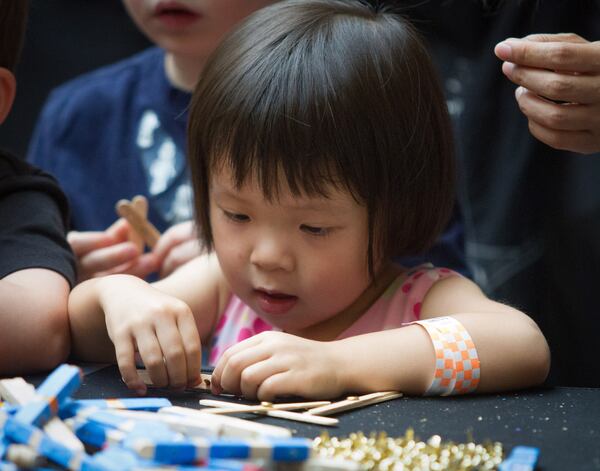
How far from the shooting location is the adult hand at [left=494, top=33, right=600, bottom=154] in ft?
2.93

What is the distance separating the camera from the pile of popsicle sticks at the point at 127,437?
549 millimetres

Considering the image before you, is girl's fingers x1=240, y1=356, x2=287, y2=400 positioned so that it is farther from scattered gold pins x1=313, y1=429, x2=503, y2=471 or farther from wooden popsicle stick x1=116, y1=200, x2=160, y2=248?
wooden popsicle stick x1=116, y1=200, x2=160, y2=248

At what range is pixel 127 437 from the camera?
0.59 meters

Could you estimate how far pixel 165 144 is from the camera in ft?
5.01

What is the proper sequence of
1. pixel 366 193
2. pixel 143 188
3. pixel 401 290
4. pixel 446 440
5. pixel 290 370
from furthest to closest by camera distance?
pixel 143 188
pixel 401 290
pixel 366 193
pixel 290 370
pixel 446 440

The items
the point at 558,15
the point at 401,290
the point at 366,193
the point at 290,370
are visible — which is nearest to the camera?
the point at 290,370

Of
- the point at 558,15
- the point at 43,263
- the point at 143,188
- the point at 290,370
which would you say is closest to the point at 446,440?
the point at 290,370


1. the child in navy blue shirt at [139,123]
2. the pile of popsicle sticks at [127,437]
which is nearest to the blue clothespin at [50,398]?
the pile of popsicle sticks at [127,437]

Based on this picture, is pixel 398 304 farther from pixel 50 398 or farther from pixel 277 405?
pixel 50 398

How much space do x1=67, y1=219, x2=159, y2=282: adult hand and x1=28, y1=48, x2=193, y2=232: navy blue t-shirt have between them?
0.26 meters

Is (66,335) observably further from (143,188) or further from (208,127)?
(143,188)

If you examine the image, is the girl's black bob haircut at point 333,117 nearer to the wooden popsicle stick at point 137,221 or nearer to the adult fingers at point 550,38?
the adult fingers at point 550,38

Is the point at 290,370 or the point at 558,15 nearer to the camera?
the point at 290,370

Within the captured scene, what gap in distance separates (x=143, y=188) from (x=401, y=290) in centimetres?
65
